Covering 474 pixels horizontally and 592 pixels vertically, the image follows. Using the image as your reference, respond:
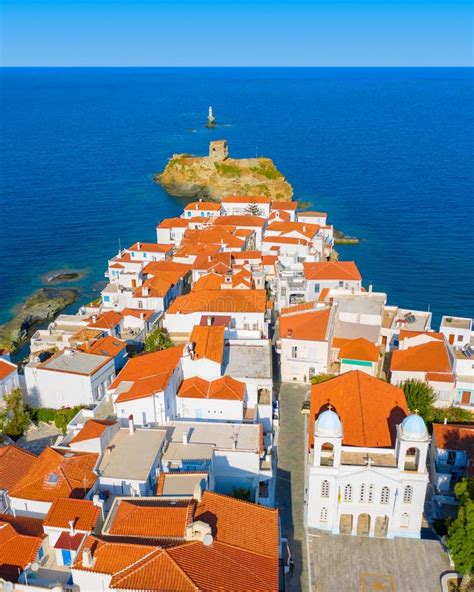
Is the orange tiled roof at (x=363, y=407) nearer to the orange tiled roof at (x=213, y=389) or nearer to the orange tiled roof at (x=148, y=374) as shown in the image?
the orange tiled roof at (x=213, y=389)

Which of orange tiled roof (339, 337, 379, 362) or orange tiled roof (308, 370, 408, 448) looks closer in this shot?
orange tiled roof (308, 370, 408, 448)

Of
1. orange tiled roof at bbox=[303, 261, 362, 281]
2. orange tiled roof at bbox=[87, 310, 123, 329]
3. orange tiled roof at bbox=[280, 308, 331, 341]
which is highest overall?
orange tiled roof at bbox=[303, 261, 362, 281]

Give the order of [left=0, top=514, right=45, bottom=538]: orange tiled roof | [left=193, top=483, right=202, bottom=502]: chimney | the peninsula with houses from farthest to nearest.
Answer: [left=0, top=514, right=45, bottom=538]: orange tiled roof, [left=193, top=483, right=202, bottom=502]: chimney, the peninsula with houses

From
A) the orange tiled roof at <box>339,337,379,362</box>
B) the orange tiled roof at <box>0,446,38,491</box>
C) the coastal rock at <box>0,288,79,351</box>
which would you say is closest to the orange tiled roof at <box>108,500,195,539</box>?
the orange tiled roof at <box>0,446,38,491</box>

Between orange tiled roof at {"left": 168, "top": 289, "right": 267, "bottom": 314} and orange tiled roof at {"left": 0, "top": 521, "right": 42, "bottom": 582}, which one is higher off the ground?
orange tiled roof at {"left": 168, "top": 289, "right": 267, "bottom": 314}

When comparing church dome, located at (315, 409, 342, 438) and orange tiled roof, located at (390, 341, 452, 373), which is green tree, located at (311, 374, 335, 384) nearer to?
orange tiled roof, located at (390, 341, 452, 373)

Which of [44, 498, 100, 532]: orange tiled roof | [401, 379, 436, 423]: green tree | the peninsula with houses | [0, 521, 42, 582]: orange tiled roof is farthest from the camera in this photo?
[401, 379, 436, 423]: green tree
